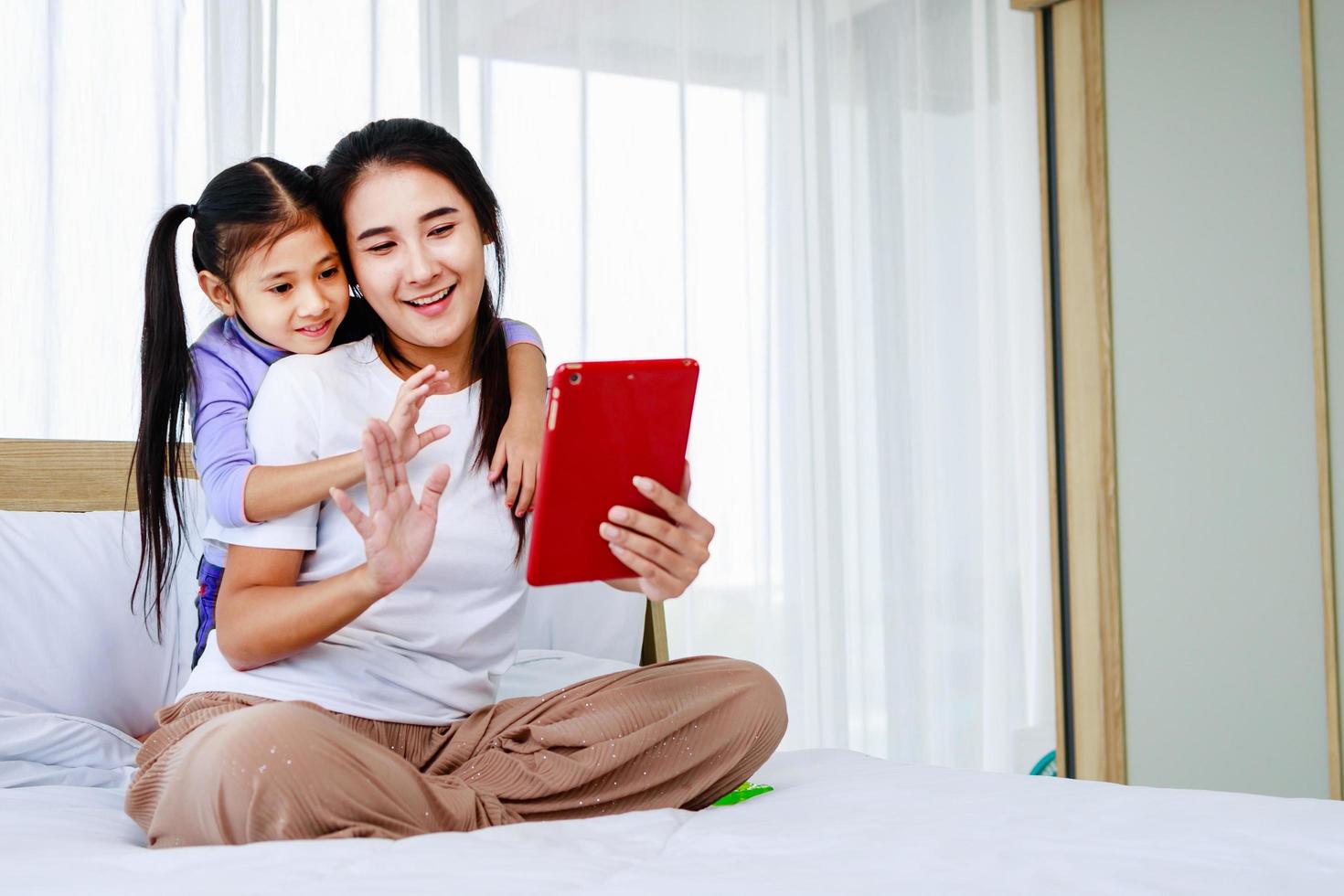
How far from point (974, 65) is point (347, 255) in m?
2.19

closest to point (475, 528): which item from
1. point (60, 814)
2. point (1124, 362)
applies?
point (60, 814)

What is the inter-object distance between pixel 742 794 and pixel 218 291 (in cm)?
83

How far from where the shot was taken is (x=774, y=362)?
2.88 meters

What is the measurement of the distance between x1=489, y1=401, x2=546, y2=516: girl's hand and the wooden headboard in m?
0.65

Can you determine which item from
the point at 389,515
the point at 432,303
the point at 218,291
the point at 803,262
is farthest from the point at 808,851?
the point at 803,262

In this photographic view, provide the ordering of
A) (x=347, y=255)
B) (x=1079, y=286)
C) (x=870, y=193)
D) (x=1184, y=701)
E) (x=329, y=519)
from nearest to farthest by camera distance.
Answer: (x=329, y=519) < (x=347, y=255) < (x=1184, y=701) < (x=1079, y=286) < (x=870, y=193)

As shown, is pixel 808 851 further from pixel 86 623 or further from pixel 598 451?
pixel 86 623

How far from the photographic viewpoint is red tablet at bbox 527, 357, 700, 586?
3.65 ft

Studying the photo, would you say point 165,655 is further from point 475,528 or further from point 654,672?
point 654,672

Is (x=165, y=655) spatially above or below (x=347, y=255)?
below

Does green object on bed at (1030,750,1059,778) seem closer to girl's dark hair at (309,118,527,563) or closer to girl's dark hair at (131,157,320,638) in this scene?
girl's dark hair at (309,118,527,563)

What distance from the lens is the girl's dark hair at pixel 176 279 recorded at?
4.48 feet

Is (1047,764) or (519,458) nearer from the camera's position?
(519,458)

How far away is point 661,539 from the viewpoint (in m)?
1.23
